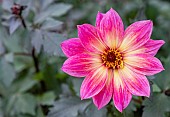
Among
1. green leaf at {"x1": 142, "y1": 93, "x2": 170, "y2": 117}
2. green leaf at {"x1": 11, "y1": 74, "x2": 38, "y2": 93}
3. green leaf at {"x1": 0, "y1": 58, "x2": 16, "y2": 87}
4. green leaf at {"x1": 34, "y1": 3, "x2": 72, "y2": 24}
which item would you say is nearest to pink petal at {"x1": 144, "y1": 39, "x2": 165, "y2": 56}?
green leaf at {"x1": 142, "y1": 93, "x2": 170, "y2": 117}

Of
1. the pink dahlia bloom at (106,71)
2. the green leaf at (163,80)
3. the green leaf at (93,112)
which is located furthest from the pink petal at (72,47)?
the green leaf at (163,80)

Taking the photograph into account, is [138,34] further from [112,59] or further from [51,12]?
[51,12]

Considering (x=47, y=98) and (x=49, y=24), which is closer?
(x=49, y=24)

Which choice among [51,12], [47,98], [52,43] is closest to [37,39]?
[52,43]

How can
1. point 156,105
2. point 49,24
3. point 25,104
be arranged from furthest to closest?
point 25,104 → point 49,24 → point 156,105

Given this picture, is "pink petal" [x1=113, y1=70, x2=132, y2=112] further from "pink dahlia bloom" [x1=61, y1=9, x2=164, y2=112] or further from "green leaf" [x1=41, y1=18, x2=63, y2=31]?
"green leaf" [x1=41, y1=18, x2=63, y2=31]

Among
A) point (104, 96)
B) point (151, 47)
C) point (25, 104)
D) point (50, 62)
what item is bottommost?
point (25, 104)

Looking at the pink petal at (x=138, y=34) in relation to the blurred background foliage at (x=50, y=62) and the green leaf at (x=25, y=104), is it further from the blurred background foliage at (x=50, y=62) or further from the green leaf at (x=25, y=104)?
the green leaf at (x=25, y=104)
